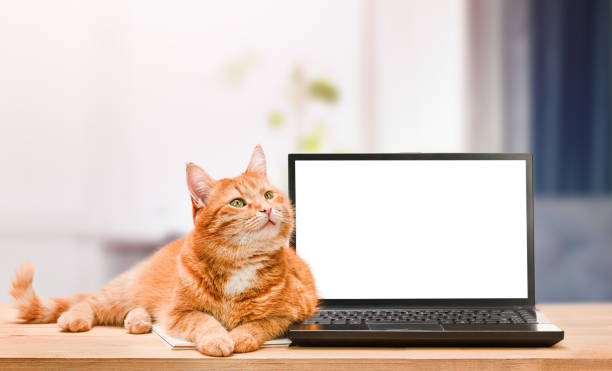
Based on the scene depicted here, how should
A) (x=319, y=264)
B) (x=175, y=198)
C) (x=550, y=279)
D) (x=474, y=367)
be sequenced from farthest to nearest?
(x=175, y=198) < (x=550, y=279) < (x=319, y=264) < (x=474, y=367)

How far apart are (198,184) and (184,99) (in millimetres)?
1728

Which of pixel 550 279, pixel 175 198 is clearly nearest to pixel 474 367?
pixel 550 279

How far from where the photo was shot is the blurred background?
2.47 meters

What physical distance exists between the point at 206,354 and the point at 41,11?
2.28 metres

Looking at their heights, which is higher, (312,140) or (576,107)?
(576,107)

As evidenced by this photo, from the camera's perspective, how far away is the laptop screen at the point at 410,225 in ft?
3.30

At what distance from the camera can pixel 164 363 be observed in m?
0.75

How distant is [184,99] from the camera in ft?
8.23

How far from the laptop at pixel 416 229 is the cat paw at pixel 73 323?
391mm

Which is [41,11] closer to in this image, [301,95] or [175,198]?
[175,198]

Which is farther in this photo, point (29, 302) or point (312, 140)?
point (312, 140)

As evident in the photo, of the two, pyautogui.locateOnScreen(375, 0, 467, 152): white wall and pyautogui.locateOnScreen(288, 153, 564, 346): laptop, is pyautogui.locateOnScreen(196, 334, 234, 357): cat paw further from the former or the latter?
pyautogui.locateOnScreen(375, 0, 467, 152): white wall

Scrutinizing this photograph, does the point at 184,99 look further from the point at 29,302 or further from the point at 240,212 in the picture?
the point at 240,212

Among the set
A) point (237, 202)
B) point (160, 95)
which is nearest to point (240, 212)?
point (237, 202)
